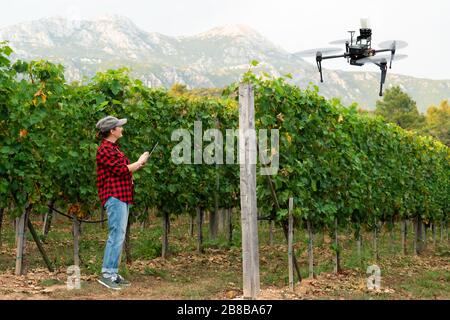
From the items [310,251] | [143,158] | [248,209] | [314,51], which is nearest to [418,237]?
[314,51]

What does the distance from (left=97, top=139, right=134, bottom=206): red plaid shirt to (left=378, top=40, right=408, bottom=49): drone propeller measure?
427 inches

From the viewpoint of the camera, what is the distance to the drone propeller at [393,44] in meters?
14.7

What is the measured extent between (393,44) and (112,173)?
36.7 feet

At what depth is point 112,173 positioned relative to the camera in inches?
248

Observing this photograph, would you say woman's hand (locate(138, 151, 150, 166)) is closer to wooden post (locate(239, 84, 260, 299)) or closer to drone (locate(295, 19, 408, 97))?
wooden post (locate(239, 84, 260, 299))

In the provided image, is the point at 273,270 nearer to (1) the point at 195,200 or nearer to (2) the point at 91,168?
(1) the point at 195,200

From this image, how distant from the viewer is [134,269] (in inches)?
349

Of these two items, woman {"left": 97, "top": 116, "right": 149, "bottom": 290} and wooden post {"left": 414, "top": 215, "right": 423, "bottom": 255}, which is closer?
woman {"left": 97, "top": 116, "right": 149, "bottom": 290}

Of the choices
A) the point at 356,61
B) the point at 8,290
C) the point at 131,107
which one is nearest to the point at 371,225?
the point at 356,61

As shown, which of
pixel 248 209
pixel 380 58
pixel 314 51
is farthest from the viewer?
pixel 314 51

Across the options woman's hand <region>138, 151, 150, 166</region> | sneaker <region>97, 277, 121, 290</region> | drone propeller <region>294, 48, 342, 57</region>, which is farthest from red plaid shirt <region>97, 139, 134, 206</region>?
drone propeller <region>294, 48, 342, 57</region>

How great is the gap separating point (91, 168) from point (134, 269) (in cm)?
189

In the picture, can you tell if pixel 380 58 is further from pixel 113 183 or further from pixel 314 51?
pixel 113 183

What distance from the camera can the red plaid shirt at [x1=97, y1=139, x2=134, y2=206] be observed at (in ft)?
20.4
